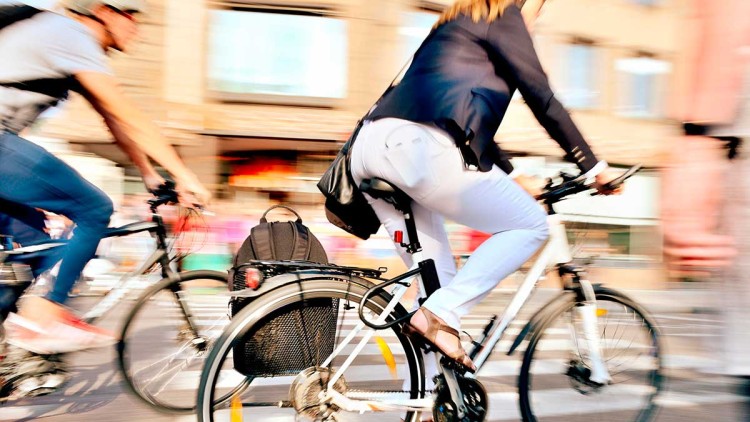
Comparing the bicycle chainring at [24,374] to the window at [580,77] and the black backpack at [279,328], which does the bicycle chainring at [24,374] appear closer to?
the black backpack at [279,328]

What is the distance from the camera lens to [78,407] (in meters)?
3.45

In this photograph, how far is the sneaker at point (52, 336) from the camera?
285 centimetres

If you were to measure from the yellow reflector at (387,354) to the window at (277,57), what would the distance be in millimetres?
13010

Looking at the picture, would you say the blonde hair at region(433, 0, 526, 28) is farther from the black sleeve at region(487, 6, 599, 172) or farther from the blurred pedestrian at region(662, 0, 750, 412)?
the blurred pedestrian at region(662, 0, 750, 412)

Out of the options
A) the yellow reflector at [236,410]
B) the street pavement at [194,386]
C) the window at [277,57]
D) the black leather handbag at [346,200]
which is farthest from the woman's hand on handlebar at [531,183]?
the window at [277,57]

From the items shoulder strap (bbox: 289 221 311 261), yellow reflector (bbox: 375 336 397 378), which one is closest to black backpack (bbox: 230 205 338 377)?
shoulder strap (bbox: 289 221 311 261)

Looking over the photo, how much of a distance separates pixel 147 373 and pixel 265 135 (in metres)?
12.0

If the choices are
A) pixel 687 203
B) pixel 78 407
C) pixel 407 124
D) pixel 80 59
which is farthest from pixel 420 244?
pixel 78 407

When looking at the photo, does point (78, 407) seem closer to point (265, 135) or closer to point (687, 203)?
point (687, 203)

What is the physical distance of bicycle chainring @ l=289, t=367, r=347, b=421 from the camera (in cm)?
236

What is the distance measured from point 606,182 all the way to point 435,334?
90 cm

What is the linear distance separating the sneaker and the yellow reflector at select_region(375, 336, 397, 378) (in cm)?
135

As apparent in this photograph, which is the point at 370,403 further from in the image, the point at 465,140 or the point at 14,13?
the point at 14,13

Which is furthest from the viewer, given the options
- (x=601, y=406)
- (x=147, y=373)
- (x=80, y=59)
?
(x=147, y=373)
